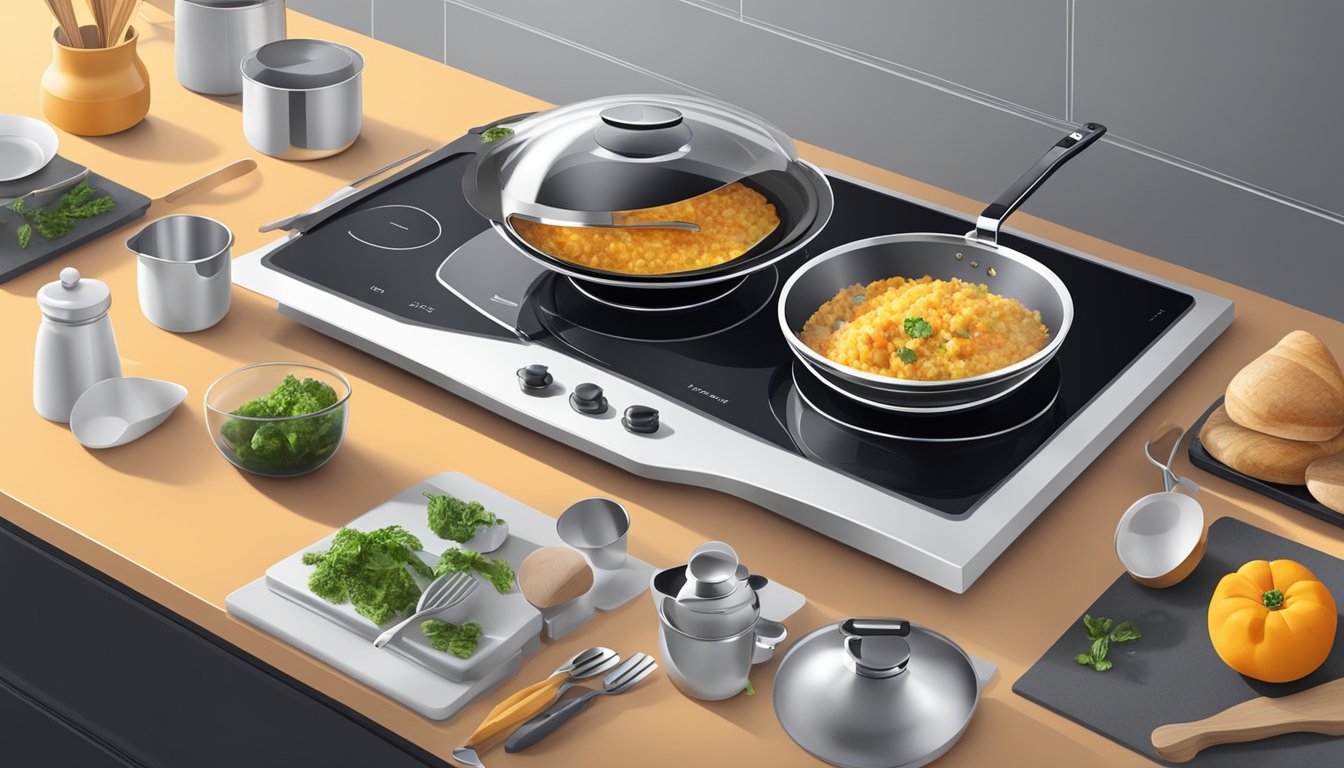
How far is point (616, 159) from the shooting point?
5.28 feet

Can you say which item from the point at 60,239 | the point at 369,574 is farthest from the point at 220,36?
the point at 369,574

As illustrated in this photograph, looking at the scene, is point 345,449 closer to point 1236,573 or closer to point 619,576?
point 619,576

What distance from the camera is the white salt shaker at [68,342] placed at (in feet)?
4.91

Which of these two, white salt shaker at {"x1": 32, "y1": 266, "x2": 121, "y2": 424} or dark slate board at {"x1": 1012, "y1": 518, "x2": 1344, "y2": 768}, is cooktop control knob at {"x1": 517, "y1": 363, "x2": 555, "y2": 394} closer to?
white salt shaker at {"x1": 32, "y1": 266, "x2": 121, "y2": 424}

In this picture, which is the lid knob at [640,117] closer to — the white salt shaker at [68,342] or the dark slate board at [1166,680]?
the white salt shaker at [68,342]

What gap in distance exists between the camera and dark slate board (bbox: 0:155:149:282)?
1.75 meters

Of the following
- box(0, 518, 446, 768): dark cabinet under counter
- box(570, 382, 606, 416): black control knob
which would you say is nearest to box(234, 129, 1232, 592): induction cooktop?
box(570, 382, 606, 416): black control knob

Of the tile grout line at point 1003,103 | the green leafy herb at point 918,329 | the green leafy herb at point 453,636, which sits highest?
the green leafy herb at point 918,329

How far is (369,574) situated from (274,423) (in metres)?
0.22

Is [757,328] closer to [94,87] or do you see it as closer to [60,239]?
[60,239]

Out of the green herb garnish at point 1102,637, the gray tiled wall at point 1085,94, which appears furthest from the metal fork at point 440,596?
the gray tiled wall at point 1085,94

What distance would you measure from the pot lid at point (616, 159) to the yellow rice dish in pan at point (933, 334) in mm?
217

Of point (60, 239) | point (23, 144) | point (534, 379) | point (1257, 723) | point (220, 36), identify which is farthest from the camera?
point (220, 36)

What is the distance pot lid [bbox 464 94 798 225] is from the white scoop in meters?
0.37
